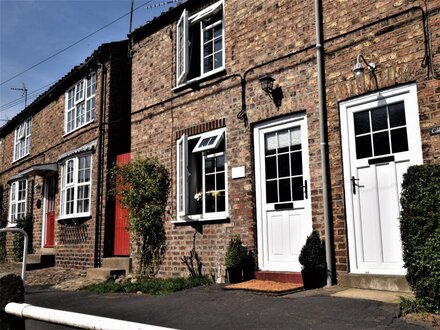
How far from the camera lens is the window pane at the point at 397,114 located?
22.3 feet

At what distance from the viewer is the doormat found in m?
6.91

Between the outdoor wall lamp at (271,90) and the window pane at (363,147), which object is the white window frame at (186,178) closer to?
the outdoor wall lamp at (271,90)

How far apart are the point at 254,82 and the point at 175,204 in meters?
3.16

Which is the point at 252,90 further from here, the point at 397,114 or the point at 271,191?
the point at 397,114

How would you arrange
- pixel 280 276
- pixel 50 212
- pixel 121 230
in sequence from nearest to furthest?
pixel 280 276
pixel 121 230
pixel 50 212

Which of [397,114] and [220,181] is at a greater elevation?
[397,114]

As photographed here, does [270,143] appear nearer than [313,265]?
No

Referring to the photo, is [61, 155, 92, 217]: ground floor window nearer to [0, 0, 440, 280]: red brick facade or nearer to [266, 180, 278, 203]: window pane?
[0, 0, 440, 280]: red brick facade

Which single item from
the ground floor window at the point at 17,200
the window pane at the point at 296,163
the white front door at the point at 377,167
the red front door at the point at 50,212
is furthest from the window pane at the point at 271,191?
the ground floor window at the point at 17,200

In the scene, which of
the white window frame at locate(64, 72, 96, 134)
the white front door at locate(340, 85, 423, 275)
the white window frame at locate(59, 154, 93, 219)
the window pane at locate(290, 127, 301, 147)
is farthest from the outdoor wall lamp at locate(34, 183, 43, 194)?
the white front door at locate(340, 85, 423, 275)

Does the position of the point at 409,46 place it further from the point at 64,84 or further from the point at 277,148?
the point at 64,84

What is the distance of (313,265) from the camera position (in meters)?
7.02

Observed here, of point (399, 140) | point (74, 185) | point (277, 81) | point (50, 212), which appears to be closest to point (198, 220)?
point (277, 81)

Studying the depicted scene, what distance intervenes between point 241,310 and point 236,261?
219 cm
